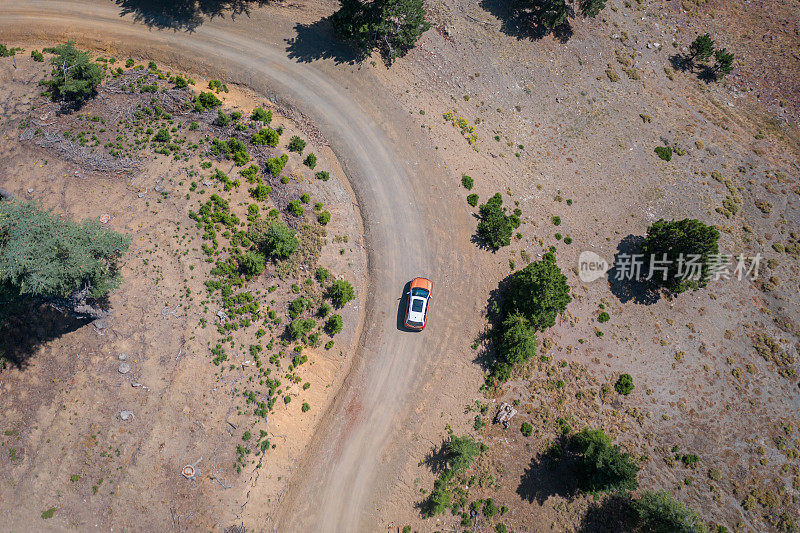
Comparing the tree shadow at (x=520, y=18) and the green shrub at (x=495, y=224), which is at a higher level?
the tree shadow at (x=520, y=18)

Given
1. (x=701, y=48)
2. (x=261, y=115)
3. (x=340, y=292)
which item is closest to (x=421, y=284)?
(x=340, y=292)

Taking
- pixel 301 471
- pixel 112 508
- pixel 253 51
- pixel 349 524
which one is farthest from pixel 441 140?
pixel 112 508

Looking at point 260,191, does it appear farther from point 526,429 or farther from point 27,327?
point 526,429

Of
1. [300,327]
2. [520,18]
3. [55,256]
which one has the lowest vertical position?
[300,327]

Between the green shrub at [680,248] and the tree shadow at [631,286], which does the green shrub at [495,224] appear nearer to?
the tree shadow at [631,286]

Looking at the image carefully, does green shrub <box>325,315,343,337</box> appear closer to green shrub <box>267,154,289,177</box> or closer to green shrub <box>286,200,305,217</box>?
green shrub <box>286,200,305,217</box>

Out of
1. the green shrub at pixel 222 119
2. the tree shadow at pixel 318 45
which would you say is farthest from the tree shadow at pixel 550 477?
the tree shadow at pixel 318 45
